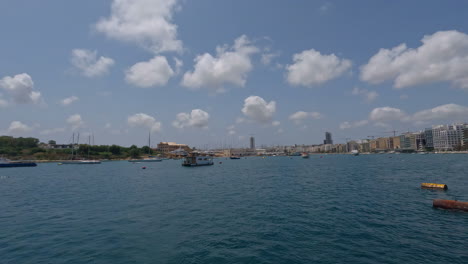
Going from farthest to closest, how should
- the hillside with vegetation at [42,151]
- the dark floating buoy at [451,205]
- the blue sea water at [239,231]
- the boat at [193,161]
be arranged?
the hillside with vegetation at [42,151] < the boat at [193,161] < the dark floating buoy at [451,205] < the blue sea water at [239,231]

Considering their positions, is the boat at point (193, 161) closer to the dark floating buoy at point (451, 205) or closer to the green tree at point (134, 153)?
the dark floating buoy at point (451, 205)

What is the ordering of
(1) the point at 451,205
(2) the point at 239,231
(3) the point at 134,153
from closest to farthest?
1. (2) the point at 239,231
2. (1) the point at 451,205
3. (3) the point at 134,153

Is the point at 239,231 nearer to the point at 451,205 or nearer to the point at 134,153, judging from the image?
the point at 451,205

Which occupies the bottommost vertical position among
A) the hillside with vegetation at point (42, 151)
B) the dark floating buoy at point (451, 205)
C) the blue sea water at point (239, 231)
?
the blue sea water at point (239, 231)

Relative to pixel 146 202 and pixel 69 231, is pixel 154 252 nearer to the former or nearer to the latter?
pixel 69 231

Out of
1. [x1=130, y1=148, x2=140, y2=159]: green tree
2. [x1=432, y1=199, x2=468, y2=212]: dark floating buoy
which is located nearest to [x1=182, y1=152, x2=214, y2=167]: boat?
[x1=432, y1=199, x2=468, y2=212]: dark floating buoy

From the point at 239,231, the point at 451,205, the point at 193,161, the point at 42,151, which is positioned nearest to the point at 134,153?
the point at 42,151

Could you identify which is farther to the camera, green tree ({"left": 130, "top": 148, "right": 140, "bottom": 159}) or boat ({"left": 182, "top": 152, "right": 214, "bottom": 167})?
green tree ({"left": 130, "top": 148, "right": 140, "bottom": 159})

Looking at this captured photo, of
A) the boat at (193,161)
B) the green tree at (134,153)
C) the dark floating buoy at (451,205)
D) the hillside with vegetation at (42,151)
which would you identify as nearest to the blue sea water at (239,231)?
the dark floating buoy at (451,205)

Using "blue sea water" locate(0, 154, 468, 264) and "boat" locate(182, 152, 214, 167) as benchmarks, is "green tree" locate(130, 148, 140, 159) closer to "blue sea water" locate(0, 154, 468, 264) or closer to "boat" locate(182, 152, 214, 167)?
"boat" locate(182, 152, 214, 167)

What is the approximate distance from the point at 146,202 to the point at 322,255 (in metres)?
20.4

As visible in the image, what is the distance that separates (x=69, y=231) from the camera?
55.3ft

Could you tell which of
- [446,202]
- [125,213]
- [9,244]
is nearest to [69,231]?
[9,244]

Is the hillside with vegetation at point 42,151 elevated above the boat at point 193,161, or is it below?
above
